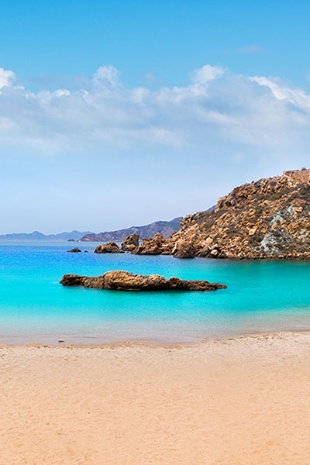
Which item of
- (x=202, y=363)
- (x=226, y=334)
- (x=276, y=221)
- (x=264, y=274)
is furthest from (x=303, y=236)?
(x=202, y=363)

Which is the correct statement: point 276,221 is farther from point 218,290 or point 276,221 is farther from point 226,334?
point 226,334

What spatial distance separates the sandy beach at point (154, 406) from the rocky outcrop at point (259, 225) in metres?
57.5

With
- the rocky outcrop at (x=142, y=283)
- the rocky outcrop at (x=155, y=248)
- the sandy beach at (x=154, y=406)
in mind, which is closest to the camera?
the sandy beach at (x=154, y=406)

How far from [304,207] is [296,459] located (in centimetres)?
7293

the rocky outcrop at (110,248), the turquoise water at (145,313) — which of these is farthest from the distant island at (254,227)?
the turquoise water at (145,313)

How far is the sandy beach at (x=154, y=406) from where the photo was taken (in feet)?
24.3

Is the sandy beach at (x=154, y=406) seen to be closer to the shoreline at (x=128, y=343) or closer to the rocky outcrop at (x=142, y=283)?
the shoreline at (x=128, y=343)

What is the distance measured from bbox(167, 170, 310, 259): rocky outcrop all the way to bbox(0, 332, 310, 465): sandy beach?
57526 millimetres

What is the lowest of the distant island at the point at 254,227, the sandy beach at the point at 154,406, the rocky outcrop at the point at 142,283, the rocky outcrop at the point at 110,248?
the sandy beach at the point at 154,406

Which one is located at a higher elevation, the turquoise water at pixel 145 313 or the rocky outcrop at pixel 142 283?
the rocky outcrop at pixel 142 283

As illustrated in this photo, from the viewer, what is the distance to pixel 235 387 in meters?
10.7

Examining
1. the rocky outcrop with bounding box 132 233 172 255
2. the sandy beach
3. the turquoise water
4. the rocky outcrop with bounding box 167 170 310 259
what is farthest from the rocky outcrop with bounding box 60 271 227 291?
the rocky outcrop with bounding box 132 233 172 255

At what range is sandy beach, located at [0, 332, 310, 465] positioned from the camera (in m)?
7.41

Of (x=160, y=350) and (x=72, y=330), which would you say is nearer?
(x=160, y=350)
